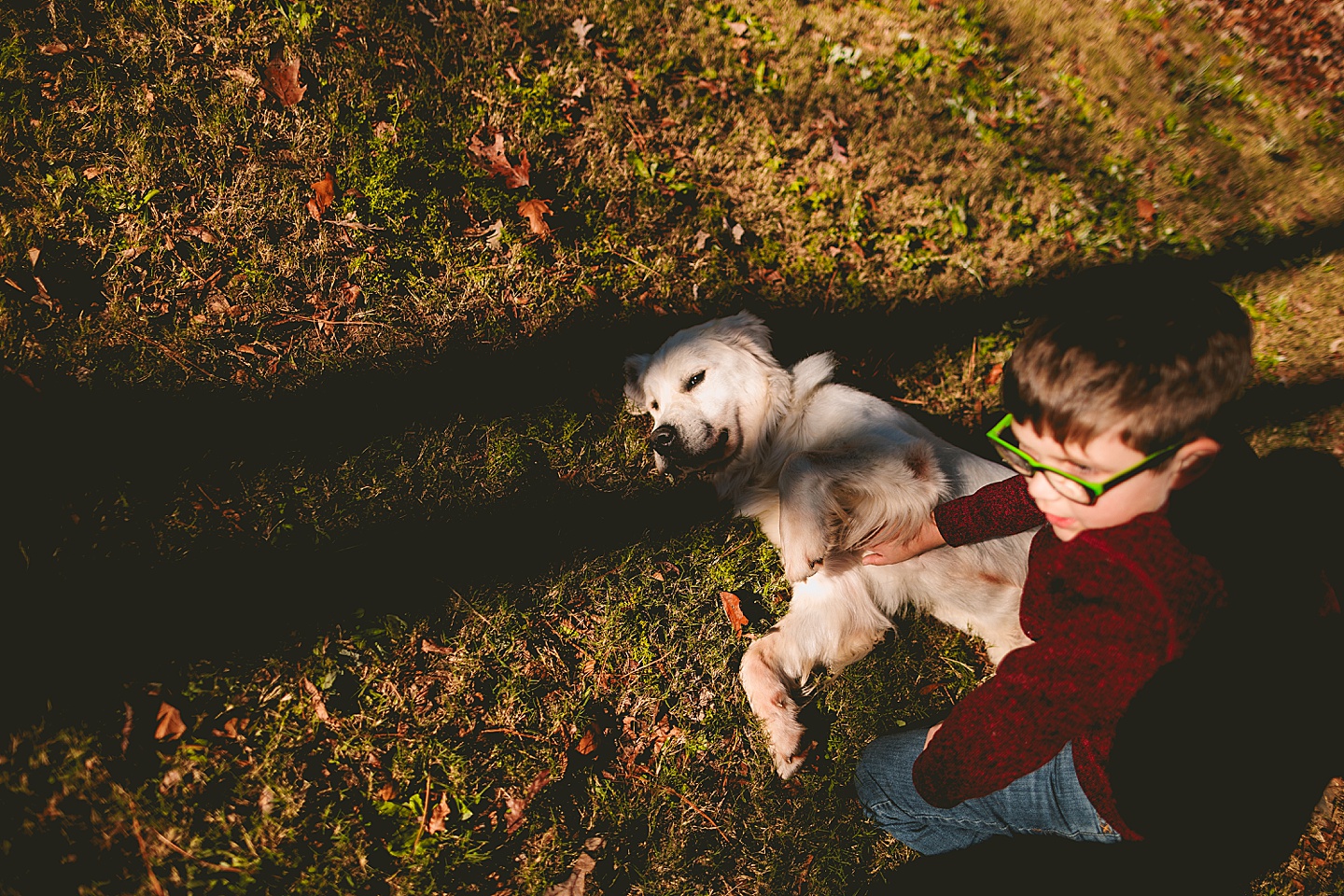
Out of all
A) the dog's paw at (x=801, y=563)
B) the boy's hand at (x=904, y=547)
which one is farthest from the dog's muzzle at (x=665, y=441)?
the boy's hand at (x=904, y=547)

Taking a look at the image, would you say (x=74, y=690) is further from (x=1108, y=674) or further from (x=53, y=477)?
(x=1108, y=674)

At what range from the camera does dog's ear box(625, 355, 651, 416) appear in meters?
3.95

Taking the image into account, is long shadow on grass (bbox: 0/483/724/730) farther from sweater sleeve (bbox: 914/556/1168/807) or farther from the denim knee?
sweater sleeve (bbox: 914/556/1168/807)

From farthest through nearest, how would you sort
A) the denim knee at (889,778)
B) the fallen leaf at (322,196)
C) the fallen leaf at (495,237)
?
1. the fallen leaf at (495,237)
2. the fallen leaf at (322,196)
3. the denim knee at (889,778)

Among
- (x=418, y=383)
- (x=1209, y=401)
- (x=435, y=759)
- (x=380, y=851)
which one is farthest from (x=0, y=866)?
(x=1209, y=401)

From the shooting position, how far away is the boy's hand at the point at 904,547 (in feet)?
9.93

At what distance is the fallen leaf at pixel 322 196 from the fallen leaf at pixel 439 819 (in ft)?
10.2

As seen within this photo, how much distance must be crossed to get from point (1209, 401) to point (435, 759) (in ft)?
10.4

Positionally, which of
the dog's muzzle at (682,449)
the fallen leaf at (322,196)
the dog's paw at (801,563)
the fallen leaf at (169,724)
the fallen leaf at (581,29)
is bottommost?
the fallen leaf at (169,724)

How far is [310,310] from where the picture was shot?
3.67m

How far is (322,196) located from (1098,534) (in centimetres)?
406

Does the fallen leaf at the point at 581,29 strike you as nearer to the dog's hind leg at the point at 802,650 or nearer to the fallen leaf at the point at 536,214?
the fallen leaf at the point at 536,214

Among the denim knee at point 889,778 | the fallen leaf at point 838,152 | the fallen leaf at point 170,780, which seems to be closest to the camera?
the fallen leaf at point 170,780

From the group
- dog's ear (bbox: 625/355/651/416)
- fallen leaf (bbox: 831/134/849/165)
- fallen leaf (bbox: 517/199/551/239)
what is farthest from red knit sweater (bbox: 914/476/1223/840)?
fallen leaf (bbox: 831/134/849/165)
